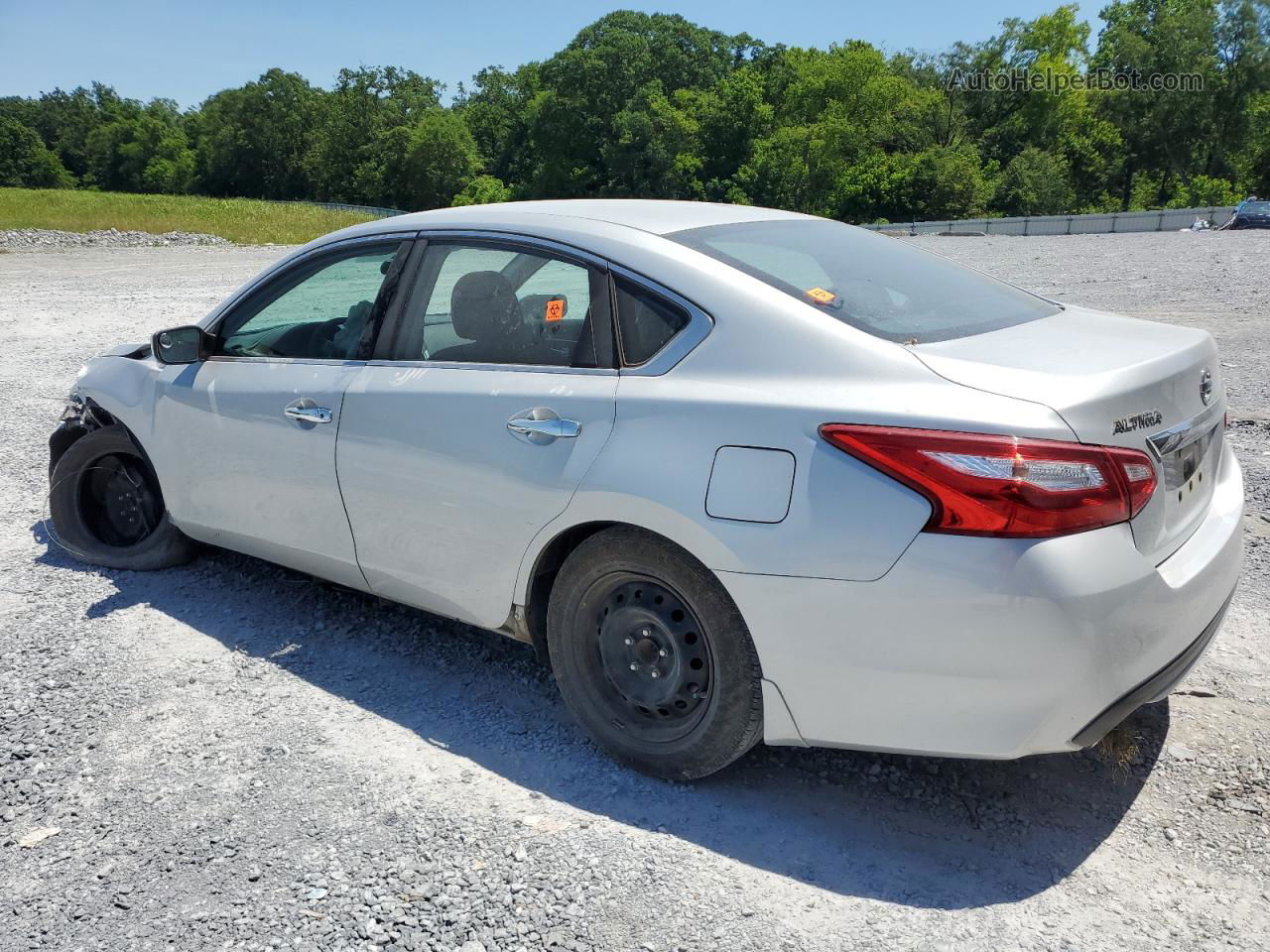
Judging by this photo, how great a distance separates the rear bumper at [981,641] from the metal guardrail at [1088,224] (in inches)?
1592

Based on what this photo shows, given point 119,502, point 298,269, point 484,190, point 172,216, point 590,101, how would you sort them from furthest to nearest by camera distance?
point 484,190
point 590,101
point 172,216
point 119,502
point 298,269

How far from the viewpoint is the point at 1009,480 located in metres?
2.42

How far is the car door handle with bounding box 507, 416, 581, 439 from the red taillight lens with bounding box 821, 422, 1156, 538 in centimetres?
97

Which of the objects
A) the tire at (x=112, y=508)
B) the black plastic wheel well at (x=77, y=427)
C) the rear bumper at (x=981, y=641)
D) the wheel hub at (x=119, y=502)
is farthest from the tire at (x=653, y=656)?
the black plastic wheel well at (x=77, y=427)

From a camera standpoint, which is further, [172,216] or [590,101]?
[590,101]

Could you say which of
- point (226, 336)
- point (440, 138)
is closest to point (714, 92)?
point (440, 138)

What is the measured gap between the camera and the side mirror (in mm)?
4406

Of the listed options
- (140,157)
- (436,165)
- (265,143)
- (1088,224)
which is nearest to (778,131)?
(436,165)

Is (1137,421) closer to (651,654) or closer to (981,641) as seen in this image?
(981,641)

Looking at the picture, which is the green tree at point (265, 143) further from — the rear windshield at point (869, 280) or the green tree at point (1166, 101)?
the rear windshield at point (869, 280)

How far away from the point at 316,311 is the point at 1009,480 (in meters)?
2.94

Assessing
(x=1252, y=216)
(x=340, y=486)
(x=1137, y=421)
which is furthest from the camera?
(x=1252, y=216)

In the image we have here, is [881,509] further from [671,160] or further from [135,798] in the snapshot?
[671,160]

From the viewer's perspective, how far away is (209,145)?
108 meters
